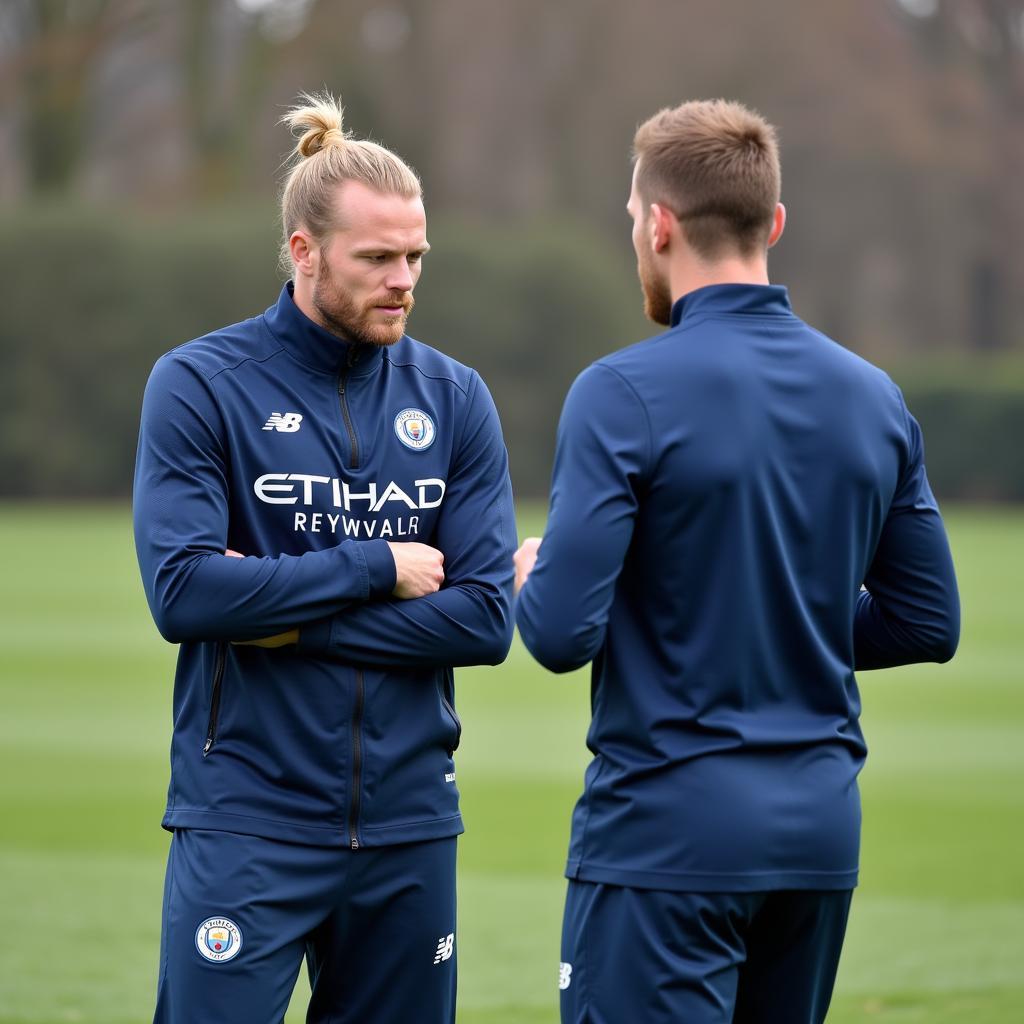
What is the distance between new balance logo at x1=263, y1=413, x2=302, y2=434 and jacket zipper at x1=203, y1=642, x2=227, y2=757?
1.51 ft

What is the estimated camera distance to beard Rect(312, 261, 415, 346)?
3588mm

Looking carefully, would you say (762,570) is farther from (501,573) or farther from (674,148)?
(501,573)

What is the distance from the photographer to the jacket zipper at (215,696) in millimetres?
3451

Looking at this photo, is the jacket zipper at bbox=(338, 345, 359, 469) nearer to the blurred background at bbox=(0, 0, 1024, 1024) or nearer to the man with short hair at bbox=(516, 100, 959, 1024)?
the man with short hair at bbox=(516, 100, 959, 1024)

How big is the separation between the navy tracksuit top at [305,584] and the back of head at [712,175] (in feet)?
3.20

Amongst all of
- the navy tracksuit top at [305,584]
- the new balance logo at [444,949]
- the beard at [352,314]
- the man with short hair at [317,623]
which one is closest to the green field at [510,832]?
the new balance logo at [444,949]

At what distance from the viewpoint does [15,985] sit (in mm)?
5758

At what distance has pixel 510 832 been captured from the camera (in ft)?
27.7

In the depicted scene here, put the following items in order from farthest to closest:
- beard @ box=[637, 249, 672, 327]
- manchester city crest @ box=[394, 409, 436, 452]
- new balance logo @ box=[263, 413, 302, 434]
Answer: manchester city crest @ box=[394, 409, 436, 452] → new balance logo @ box=[263, 413, 302, 434] → beard @ box=[637, 249, 672, 327]

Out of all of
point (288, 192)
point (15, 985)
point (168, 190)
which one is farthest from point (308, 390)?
point (168, 190)

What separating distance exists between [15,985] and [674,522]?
3.86 meters

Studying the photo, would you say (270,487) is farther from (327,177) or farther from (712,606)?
(712,606)

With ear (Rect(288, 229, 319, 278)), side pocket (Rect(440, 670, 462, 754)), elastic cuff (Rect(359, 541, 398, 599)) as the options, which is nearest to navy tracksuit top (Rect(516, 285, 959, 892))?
elastic cuff (Rect(359, 541, 398, 599))

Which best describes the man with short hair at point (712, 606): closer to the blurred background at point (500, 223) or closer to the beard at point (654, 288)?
the beard at point (654, 288)
